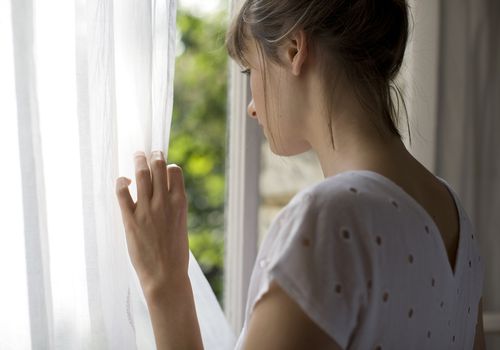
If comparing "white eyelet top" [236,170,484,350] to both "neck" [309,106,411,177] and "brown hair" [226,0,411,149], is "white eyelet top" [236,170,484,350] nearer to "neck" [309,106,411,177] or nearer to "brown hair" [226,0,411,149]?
"neck" [309,106,411,177]

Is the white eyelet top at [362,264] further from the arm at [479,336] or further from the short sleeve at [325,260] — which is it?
the arm at [479,336]

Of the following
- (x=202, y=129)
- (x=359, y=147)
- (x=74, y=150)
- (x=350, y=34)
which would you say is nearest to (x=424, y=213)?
(x=359, y=147)

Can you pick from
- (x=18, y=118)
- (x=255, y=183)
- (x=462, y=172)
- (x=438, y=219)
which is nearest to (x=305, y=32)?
(x=438, y=219)

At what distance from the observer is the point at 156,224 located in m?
0.99

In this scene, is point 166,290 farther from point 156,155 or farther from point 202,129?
point 202,129

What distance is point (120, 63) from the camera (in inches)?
40.8

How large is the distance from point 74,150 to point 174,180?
6.0 inches

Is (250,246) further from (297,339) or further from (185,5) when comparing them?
(185,5)

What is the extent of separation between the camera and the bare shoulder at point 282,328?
731 mm

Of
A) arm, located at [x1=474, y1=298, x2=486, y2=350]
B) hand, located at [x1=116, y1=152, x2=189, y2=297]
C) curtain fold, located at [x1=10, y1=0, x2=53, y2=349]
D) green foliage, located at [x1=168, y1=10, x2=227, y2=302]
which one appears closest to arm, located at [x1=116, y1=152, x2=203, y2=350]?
hand, located at [x1=116, y1=152, x2=189, y2=297]

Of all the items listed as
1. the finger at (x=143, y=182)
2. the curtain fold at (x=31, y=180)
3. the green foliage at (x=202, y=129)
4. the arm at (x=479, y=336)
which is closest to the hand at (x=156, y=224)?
the finger at (x=143, y=182)

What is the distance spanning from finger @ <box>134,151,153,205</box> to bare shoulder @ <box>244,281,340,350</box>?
31 cm

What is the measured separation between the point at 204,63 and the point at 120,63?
2.97m

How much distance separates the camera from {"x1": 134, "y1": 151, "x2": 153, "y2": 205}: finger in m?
1.00
